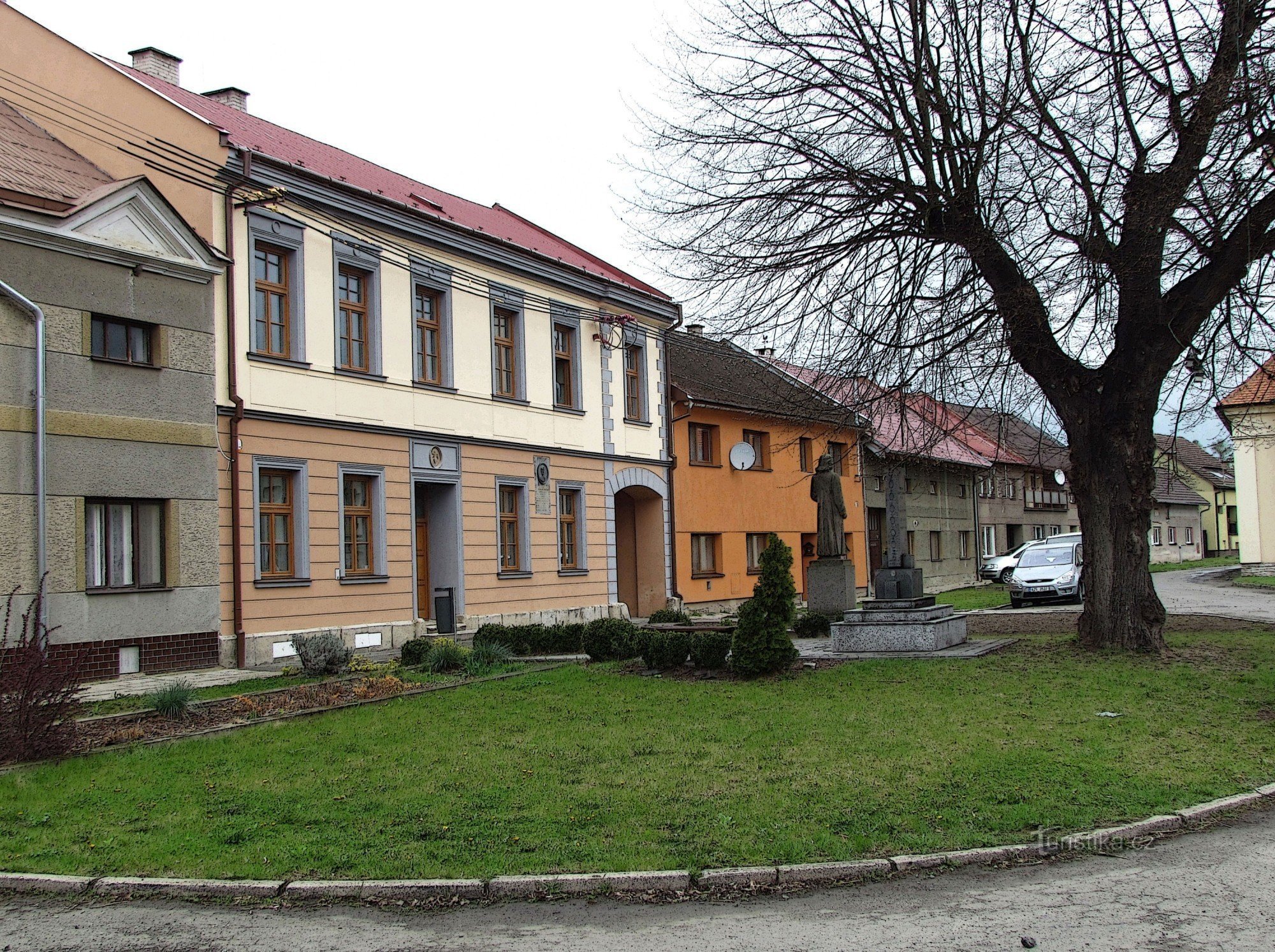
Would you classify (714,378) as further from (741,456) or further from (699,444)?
(741,456)

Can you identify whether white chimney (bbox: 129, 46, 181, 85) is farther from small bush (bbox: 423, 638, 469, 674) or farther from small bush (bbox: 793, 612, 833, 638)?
small bush (bbox: 793, 612, 833, 638)

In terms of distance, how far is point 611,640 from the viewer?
648 inches

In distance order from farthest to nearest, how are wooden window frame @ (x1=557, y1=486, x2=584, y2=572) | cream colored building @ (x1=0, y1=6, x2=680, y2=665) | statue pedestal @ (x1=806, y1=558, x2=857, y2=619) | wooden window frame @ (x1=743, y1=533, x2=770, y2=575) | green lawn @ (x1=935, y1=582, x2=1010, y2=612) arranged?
wooden window frame @ (x1=743, y1=533, x2=770, y2=575) < green lawn @ (x1=935, y1=582, x2=1010, y2=612) < wooden window frame @ (x1=557, y1=486, x2=584, y2=572) < statue pedestal @ (x1=806, y1=558, x2=857, y2=619) < cream colored building @ (x1=0, y1=6, x2=680, y2=665)

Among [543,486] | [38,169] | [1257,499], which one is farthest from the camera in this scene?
[1257,499]

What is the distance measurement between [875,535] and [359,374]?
25293 millimetres

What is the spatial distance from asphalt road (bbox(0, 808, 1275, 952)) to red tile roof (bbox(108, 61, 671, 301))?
35.8 ft

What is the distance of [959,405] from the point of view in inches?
626

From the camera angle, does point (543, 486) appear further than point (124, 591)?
Yes

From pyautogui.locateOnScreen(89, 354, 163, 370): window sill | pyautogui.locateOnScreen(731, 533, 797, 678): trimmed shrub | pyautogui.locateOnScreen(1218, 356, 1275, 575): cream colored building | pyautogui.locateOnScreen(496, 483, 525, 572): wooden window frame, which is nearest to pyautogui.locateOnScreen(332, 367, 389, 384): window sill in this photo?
pyautogui.locateOnScreen(89, 354, 163, 370): window sill

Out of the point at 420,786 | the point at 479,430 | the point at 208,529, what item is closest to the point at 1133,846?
the point at 420,786

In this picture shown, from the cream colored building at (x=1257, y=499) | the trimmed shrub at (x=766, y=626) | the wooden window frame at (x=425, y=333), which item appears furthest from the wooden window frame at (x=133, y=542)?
the cream colored building at (x=1257, y=499)

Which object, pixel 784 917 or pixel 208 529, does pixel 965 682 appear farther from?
pixel 208 529

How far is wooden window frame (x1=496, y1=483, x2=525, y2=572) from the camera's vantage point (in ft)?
76.0

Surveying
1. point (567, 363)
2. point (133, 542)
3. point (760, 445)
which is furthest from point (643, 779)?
point (760, 445)
